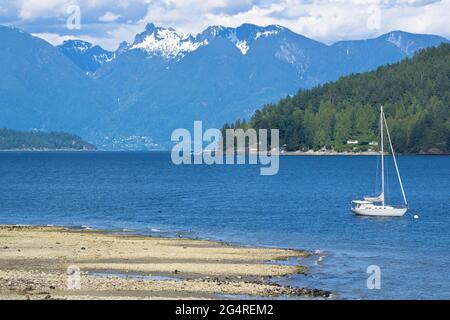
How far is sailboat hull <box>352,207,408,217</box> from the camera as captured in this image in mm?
102750

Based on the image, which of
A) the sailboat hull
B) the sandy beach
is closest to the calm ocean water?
the sailboat hull

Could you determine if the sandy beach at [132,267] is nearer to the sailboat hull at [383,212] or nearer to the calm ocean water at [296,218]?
the calm ocean water at [296,218]

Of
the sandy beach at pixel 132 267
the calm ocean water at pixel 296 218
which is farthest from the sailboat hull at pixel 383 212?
the sandy beach at pixel 132 267

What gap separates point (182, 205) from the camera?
126438mm

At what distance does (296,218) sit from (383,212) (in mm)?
10019

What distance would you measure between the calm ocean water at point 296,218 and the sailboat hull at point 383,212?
1.02m

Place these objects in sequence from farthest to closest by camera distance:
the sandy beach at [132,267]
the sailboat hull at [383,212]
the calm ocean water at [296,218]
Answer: the sailboat hull at [383,212] < the calm ocean water at [296,218] < the sandy beach at [132,267]

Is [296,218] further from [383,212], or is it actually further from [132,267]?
[132,267]

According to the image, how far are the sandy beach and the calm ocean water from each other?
373cm

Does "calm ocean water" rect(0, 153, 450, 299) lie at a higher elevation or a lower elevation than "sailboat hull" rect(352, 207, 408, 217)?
lower

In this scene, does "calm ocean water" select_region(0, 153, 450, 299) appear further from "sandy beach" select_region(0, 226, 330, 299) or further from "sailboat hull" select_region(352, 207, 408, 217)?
"sandy beach" select_region(0, 226, 330, 299)

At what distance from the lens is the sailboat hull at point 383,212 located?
103 m

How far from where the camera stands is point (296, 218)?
103438 millimetres
